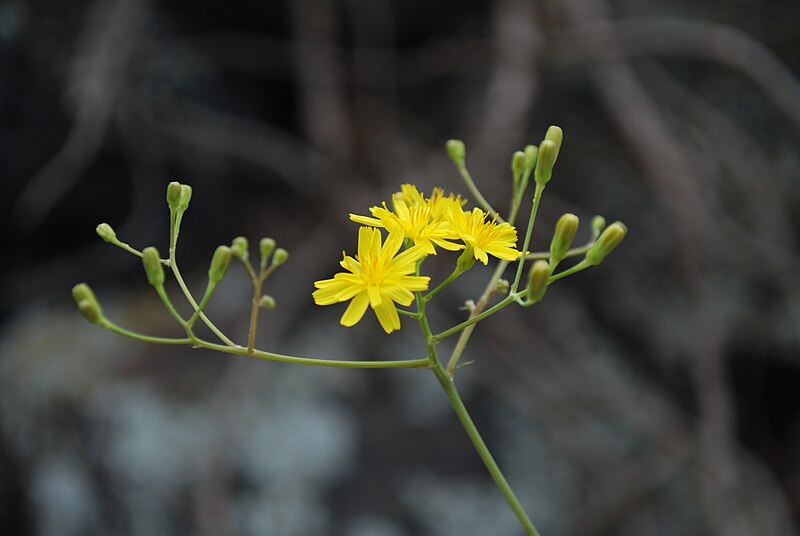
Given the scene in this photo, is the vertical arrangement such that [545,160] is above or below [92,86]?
below

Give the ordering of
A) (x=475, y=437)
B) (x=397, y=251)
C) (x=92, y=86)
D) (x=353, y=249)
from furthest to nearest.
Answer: (x=353, y=249), (x=92, y=86), (x=397, y=251), (x=475, y=437)

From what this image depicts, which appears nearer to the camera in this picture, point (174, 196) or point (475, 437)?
point (475, 437)

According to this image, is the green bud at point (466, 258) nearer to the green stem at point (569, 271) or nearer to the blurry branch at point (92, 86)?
the green stem at point (569, 271)

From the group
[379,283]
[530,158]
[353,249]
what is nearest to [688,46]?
[353,249]

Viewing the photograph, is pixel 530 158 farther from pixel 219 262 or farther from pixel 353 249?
pixel 353 249

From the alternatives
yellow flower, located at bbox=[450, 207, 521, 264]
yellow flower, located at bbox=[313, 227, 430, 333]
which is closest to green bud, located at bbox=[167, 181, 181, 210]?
yellow flower, located at bbox=[313, 227, 430, 333]

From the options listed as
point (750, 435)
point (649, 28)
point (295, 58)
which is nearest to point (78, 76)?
point (295, 58)
